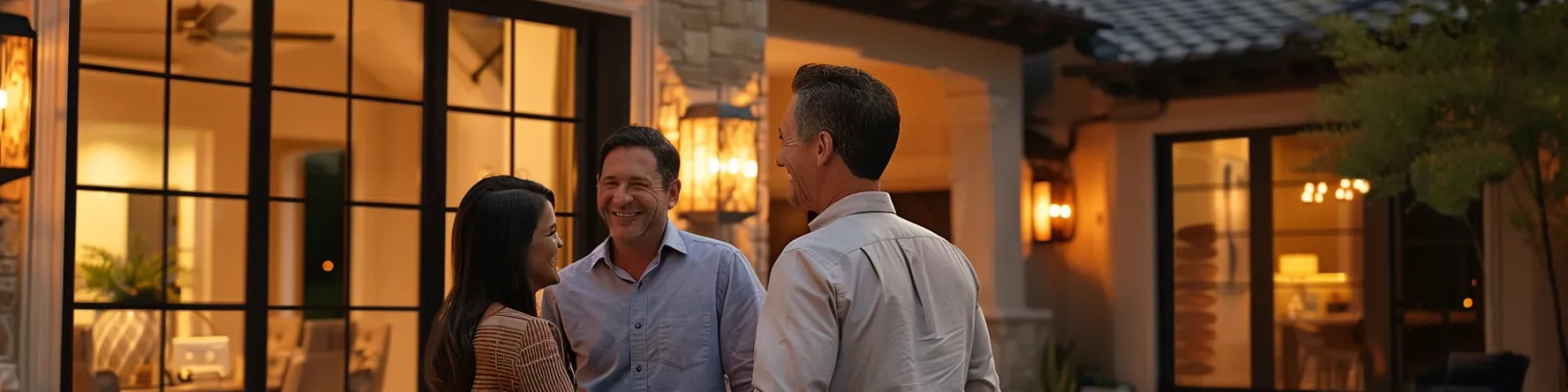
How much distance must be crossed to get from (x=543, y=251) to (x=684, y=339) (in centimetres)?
65

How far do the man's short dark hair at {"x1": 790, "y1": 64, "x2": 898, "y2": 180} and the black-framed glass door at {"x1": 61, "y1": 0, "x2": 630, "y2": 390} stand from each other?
3.89 metres

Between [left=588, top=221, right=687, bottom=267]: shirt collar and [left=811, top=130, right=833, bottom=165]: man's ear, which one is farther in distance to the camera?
[left=588, top=221, right=687, bottom=267]: shirt collar

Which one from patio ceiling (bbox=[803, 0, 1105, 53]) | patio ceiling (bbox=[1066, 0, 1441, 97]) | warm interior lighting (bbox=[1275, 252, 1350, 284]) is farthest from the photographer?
warm interior lighting (bbox=[1275, 252, 1350, 284])

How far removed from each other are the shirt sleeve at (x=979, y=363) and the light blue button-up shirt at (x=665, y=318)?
829 millimetres

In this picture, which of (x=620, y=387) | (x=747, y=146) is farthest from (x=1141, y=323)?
(x=620, y=387)

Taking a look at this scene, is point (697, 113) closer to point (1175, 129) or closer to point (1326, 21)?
point (1326, 21)

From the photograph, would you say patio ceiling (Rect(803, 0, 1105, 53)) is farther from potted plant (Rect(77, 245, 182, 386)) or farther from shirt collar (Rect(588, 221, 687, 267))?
shirt collar (Rect(588, 221, 687, 267))

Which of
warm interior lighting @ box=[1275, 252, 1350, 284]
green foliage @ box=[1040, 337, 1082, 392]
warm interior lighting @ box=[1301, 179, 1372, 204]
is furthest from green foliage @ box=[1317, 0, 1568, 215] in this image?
green foliage @ box=[1040, 337, 1082, 392]

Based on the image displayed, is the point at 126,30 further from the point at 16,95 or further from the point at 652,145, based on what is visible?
the point at 652,145

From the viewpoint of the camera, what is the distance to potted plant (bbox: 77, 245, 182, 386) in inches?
232

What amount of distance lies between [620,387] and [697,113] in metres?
4.26

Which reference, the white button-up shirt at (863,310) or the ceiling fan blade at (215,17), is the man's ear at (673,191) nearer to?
the white button-up shirt at (863,310)

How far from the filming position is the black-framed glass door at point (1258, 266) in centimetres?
1152

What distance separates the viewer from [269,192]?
641 cm
